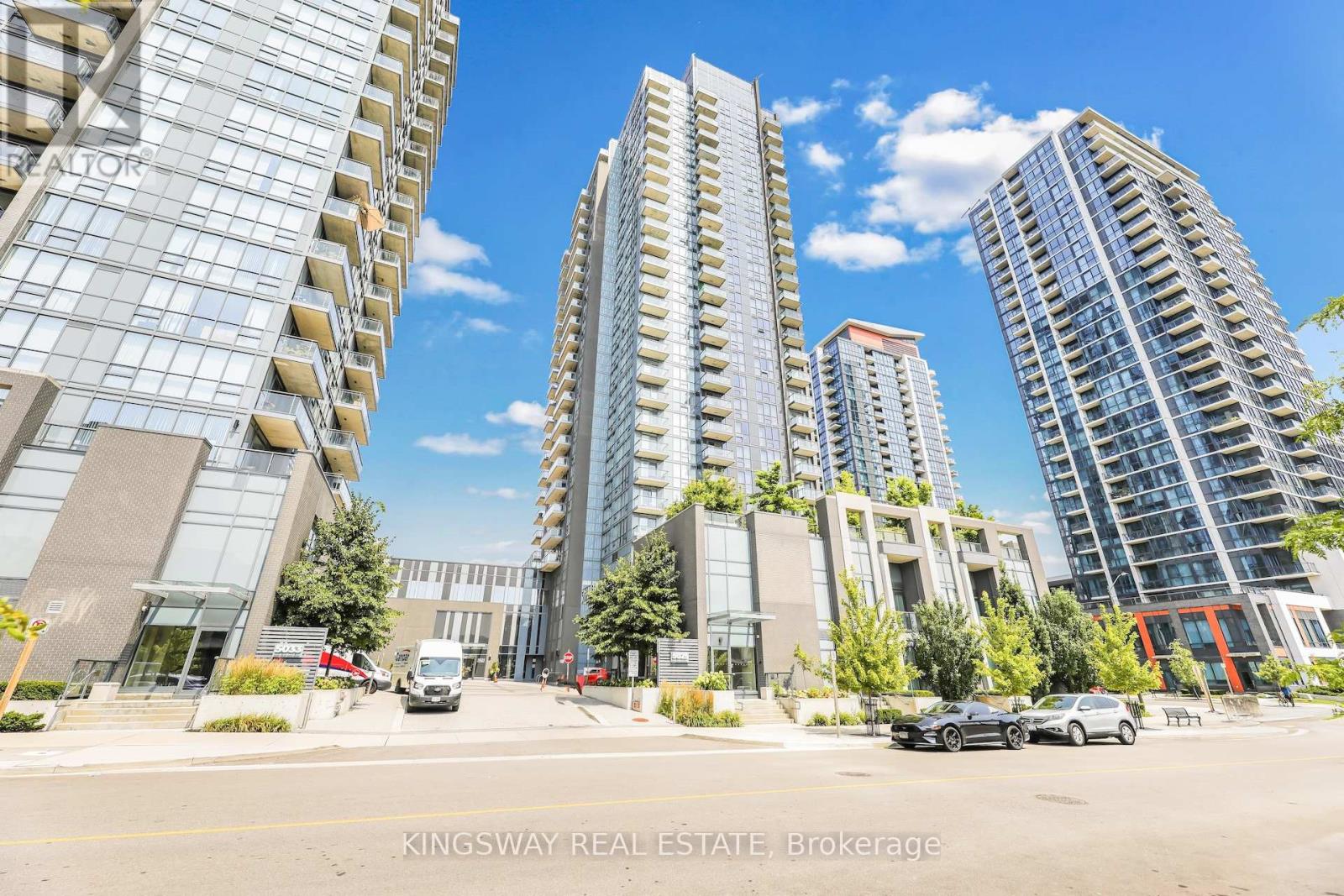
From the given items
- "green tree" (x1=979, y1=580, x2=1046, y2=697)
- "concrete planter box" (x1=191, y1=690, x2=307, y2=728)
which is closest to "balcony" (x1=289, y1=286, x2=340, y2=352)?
"concrete planter box" (x1=191, y1=690, x2=307, y2=728)

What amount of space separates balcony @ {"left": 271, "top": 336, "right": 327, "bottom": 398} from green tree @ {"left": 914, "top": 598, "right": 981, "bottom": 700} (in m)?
34.1

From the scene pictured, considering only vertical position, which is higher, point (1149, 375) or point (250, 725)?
point (1149, 375)

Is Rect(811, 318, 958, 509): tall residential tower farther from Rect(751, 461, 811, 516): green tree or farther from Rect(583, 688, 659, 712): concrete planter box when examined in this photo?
Rect(583, 688, 659, 712): concrete planter box

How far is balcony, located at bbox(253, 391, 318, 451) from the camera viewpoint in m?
27.2

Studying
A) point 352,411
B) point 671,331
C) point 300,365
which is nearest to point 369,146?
point 300,365

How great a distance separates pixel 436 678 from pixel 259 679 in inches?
292

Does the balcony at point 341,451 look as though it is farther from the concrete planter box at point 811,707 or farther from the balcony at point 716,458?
the concrete planter box at point 811,707

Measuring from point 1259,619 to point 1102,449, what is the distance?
28935 mm

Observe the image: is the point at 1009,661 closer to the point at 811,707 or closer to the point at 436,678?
the point at 811,707

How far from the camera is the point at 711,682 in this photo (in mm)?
26547

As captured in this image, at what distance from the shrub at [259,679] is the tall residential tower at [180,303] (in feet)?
13.7

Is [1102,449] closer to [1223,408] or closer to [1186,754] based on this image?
[1223,408]

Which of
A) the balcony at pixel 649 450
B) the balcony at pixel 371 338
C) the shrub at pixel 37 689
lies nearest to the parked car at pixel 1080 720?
the shrub at pixel 37 689

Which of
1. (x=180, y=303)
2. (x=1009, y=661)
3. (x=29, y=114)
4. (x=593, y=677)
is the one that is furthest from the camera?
(x=593, y=677)
